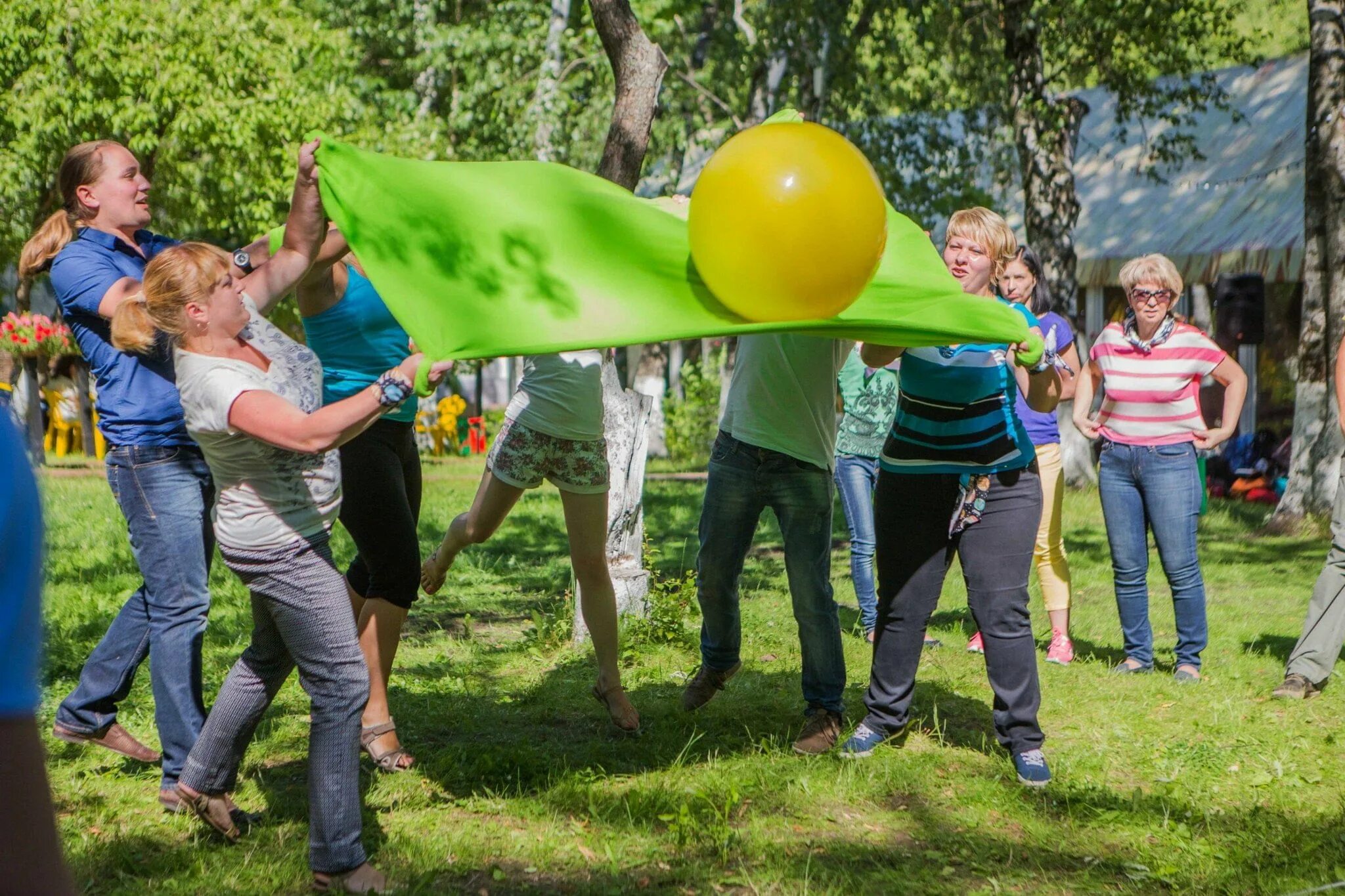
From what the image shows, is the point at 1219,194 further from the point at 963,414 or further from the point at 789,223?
the point at 789,223

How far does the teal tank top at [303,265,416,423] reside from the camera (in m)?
4.31

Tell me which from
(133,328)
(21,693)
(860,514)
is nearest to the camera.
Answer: (21,693)

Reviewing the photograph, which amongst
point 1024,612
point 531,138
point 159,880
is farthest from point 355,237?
point 531,138

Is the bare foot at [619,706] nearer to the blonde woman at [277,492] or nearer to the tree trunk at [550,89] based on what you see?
the blonde woman at [277,492]

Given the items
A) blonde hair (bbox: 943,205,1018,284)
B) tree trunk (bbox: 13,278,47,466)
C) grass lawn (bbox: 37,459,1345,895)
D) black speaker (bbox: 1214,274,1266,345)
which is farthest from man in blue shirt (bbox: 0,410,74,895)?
black speaker (bbox: 1214,274,1266,345)

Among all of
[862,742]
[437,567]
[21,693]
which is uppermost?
[21,693]

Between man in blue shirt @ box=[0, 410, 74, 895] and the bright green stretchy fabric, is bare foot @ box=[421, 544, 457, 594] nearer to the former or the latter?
the bright green stretchy fabric

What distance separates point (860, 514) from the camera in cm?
666

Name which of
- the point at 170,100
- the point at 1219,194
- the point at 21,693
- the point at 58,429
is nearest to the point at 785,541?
the point at 21,693

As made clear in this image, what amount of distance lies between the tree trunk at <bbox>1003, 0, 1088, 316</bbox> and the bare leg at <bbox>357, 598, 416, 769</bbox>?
423 inches

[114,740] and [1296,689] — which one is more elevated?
[114,740]

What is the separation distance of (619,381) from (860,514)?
4.70ft

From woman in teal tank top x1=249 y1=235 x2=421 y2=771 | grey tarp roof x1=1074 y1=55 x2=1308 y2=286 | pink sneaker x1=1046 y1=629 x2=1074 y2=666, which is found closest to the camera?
woman in teal tank top x1=249 y1=235 x2=421 y2=771

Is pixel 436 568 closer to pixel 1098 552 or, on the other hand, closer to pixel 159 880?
pixel 159 880
